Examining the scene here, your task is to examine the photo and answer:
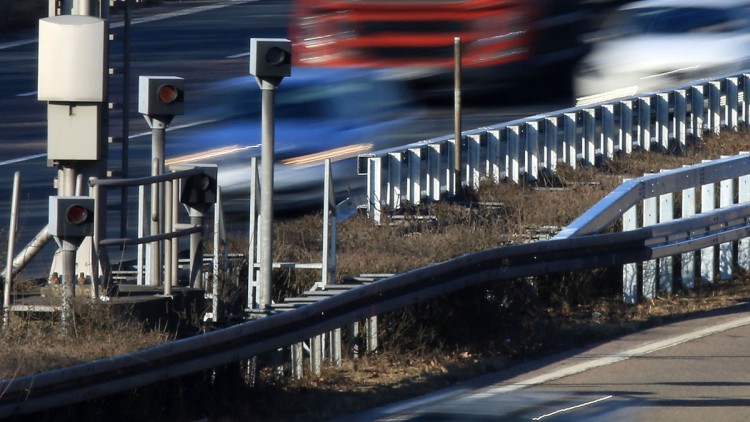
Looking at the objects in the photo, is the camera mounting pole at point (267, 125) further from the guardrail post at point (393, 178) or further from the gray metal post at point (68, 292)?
the guardrail post at point (393, 178)

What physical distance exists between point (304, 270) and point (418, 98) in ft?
51.2

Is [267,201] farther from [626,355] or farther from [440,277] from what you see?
[626,355]

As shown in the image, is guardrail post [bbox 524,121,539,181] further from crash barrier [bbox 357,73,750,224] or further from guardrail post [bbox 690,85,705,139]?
guardrail post [bbox 690,85,705,139]

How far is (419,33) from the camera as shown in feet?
86.3

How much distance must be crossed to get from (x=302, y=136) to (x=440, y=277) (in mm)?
8338

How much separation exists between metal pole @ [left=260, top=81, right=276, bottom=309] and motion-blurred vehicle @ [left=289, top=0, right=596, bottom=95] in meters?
16.1

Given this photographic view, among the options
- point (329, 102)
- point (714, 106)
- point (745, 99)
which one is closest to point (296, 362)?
point (329, 102)

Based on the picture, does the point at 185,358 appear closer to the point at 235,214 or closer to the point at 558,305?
the point at 558,305

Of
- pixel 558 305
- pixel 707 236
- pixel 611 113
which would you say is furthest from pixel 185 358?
pixel 611 113

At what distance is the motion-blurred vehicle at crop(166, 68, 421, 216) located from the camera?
1677cm

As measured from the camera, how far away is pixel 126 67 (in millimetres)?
10781

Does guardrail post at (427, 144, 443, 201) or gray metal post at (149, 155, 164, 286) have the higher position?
guardrail post at (427, 144, 443, 201)


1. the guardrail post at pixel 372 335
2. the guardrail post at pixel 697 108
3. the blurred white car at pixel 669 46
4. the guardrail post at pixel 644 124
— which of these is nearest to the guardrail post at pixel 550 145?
the guardrail post at pixel 644 124

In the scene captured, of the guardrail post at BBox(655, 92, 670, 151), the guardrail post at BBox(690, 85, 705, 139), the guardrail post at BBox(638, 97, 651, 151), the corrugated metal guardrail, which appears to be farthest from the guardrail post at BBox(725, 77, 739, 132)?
the corrugated metal guardrail
